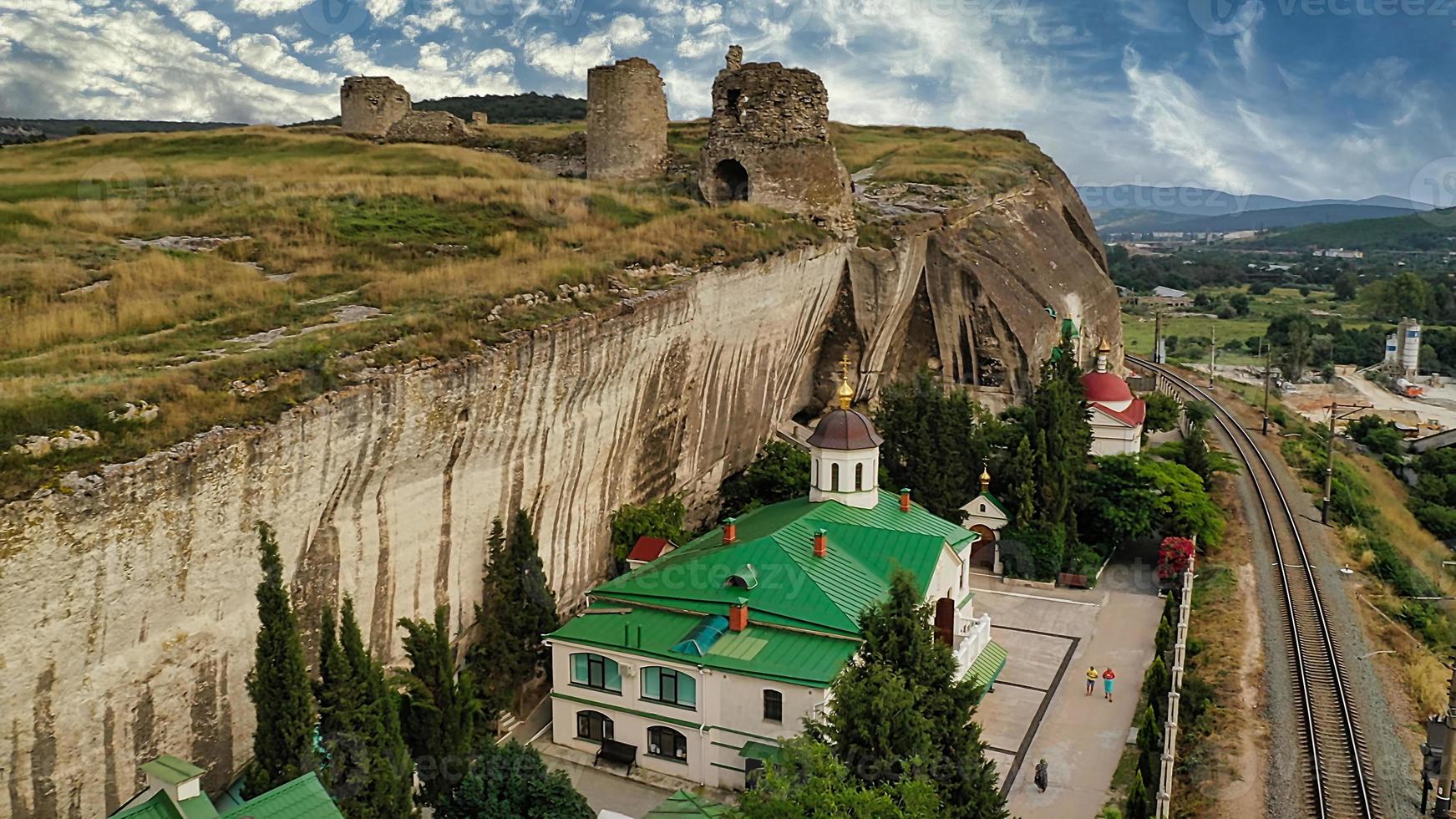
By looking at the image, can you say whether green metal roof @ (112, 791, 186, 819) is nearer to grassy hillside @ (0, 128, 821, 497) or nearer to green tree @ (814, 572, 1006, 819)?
grassy hillside @ (0, 128, 821, 497)

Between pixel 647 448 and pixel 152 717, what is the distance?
47.2ft

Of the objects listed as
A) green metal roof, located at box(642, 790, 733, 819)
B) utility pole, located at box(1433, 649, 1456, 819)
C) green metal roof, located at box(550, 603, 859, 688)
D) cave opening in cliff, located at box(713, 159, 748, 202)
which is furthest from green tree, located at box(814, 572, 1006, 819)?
cave opening in cliff, located at box(713, 159, 748, 202)

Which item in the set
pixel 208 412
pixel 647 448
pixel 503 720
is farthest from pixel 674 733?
pixel 208 412

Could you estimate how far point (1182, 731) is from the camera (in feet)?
77.9

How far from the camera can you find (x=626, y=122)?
124 feet

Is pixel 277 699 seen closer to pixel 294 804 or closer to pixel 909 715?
pixel 294 804

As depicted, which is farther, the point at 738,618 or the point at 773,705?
the point at 738,618

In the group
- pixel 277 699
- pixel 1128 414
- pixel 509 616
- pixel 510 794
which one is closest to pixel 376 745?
Result: pixel 277 699

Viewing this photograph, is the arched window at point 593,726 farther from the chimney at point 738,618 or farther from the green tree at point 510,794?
the green tree at point 510,794

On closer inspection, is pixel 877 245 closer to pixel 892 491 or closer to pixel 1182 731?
pixel 892 491

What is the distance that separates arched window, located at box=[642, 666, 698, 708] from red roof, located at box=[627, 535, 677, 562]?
4.94 m

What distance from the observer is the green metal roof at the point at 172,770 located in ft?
45.7

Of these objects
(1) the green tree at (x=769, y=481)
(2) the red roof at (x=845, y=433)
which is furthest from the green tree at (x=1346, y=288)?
(2) the red roof at (x=845, y=433)

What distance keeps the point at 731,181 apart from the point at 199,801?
1052 inches
